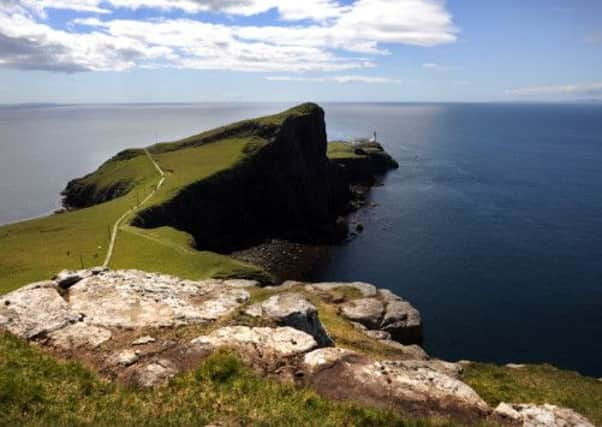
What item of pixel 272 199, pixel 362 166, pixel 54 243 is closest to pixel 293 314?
pixel 54 243

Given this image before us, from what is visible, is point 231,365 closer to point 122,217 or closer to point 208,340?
point 208,340

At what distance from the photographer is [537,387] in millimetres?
29609

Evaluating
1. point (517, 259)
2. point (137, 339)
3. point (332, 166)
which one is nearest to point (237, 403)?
point (137, 339)

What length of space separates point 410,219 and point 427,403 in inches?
4017

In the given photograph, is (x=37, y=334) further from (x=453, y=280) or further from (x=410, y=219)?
(x=410, y=219)

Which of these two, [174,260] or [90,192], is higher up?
[174,260]

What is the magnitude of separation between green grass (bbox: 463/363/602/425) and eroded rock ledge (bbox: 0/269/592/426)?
2434 mm

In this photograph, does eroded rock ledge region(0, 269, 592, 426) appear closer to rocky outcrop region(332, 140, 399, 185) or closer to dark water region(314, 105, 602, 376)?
dark water region(314, 105, 602, 376)

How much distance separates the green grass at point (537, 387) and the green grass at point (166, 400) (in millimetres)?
8324

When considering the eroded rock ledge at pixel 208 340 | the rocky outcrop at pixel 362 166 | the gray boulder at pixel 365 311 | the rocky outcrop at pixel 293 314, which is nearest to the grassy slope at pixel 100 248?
the gray boulder at pixel 365 311

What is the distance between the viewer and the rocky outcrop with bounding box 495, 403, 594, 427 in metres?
18.6

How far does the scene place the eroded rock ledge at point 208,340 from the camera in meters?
19.0

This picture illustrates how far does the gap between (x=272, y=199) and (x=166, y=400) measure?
10699 centimetres

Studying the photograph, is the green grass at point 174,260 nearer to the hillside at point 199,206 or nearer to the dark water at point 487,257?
the hillside at point 199,206
